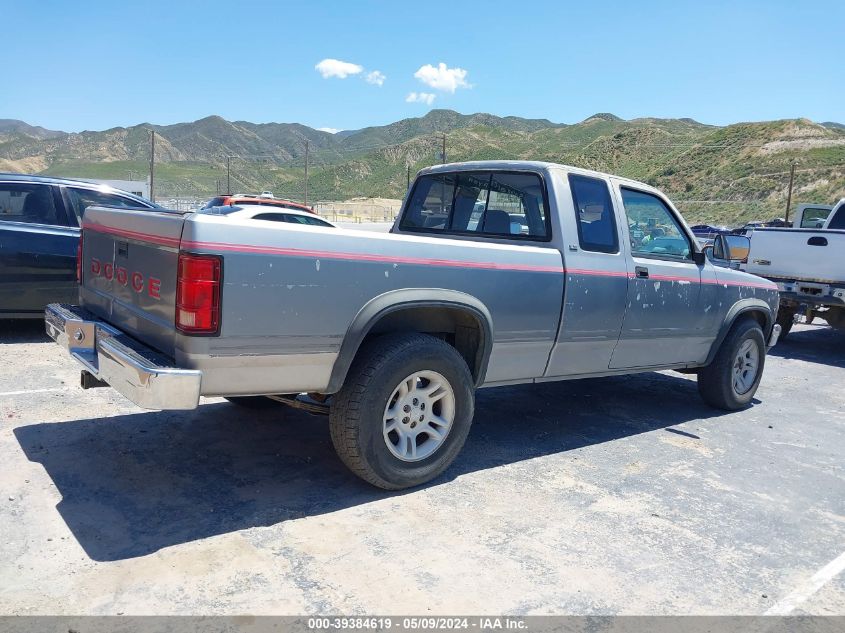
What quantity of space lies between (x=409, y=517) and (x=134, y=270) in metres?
2.03

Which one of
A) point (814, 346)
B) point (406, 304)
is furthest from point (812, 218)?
point (406, 304)

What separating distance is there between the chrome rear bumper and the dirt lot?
71 centimetres

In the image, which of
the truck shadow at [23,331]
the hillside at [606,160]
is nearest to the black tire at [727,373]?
the truck shadow at [23,331]

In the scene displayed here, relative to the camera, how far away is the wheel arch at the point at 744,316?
246 inches

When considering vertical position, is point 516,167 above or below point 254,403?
above

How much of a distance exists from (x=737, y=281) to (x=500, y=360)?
305 cm

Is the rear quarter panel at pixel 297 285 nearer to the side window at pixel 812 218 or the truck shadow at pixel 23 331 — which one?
the truck shadow at pixel 23 331

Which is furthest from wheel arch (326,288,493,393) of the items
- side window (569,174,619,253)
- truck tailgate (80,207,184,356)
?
side window (569,174,619,253)

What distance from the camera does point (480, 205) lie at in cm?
525

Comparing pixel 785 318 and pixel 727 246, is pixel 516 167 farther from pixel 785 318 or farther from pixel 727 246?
pixel 785 318

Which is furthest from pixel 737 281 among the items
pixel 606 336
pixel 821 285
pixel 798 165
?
pixel 798 165

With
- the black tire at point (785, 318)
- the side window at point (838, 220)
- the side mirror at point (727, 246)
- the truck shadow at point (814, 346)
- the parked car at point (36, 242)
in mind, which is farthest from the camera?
the side window at point (838, 220)

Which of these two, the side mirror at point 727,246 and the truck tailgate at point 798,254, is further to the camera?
the truck tailgate at point 798,254

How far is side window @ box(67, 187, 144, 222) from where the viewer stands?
7703 mm
